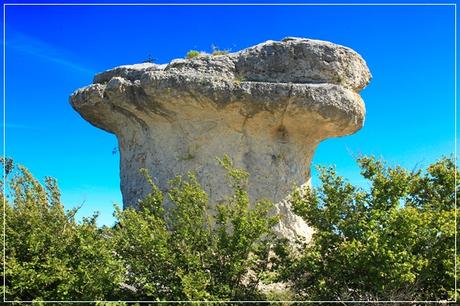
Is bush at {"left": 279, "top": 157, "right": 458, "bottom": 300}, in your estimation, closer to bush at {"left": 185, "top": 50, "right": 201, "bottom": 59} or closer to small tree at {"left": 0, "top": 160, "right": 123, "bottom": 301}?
small tree at {"left": 0, "top": 160, "right": 123, "bottom": 301}

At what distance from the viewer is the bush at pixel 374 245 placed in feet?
29.4

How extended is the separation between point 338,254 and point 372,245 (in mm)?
774

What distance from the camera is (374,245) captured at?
883cm

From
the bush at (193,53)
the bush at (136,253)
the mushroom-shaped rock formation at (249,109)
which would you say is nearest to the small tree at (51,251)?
the bush at (136,253)

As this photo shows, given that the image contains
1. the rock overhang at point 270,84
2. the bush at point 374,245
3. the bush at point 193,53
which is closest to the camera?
the bush at point 374,245

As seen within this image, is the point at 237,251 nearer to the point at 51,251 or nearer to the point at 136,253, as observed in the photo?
the point at 136,253

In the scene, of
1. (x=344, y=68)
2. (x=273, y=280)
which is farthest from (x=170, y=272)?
(x=344, y=68)

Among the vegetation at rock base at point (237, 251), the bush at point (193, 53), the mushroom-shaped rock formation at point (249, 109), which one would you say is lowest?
the vegetation at rock base at point (237, 251)

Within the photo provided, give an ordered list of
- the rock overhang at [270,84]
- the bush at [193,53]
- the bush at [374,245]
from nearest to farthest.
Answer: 1. the bush at [374,245]
2. the rock overhang at [270,84]
3. the bush at [193,53]

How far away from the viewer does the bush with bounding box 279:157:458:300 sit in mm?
8953

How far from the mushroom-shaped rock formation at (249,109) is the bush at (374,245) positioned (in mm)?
2340

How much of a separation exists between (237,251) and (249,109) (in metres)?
3.72

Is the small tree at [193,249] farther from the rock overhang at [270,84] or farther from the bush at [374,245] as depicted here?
the rock overhang at [270,84]

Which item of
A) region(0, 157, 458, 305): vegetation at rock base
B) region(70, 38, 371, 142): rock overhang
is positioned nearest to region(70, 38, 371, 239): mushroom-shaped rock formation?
region(70, 38, 371, 142): rock overhang
